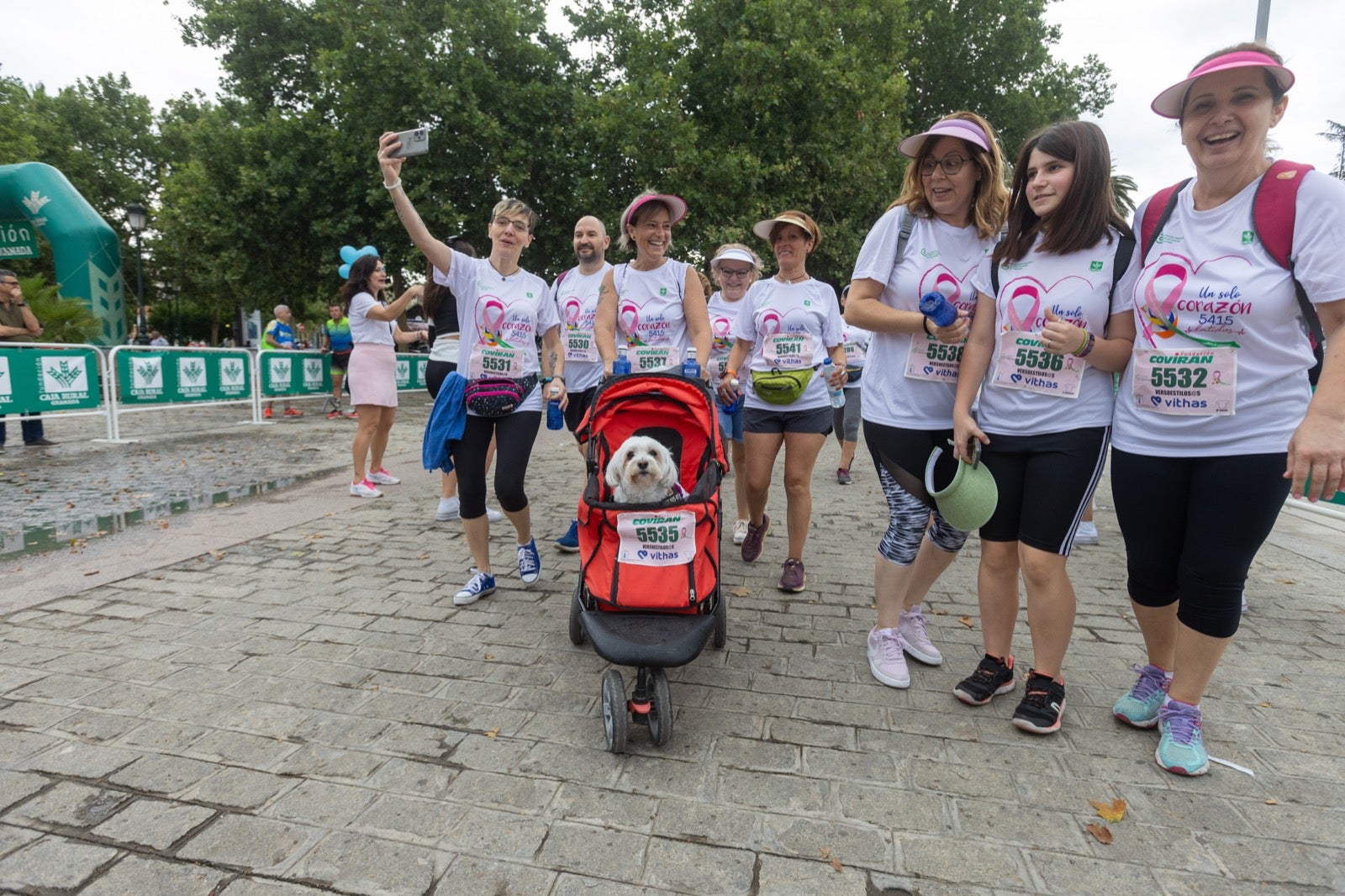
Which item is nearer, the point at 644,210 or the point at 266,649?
the point at 266,649

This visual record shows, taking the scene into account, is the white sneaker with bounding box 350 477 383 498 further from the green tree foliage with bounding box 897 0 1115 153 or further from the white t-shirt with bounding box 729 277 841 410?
the green tree foliage with bounding box 897 0 1115 153

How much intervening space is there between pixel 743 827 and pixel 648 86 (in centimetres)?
1627

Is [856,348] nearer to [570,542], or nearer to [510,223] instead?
[570,542]

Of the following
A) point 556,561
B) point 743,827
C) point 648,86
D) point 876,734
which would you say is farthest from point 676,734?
point 648,86

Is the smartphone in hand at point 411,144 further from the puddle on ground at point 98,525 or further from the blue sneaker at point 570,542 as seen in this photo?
the puddle on ground at point 98,525

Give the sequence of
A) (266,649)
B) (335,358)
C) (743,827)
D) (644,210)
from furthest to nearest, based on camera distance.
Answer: (335,358) → (644,210) → (266,649) → (743,827)

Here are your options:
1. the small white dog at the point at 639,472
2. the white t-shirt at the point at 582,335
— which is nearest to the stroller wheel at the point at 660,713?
the small white dog at the point at 639,472

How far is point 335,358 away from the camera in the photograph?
13992mm

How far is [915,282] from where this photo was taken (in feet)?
10.3

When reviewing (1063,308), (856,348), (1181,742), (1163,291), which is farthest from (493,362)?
(856,348)

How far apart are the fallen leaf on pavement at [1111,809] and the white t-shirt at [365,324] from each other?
647cm

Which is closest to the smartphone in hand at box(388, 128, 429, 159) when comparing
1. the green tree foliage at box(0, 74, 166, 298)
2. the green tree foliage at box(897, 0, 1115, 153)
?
the green tree foliage at box(897, 0, 1115, 153)

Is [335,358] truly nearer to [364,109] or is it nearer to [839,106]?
[364,109]

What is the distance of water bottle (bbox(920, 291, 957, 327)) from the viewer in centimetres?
288
